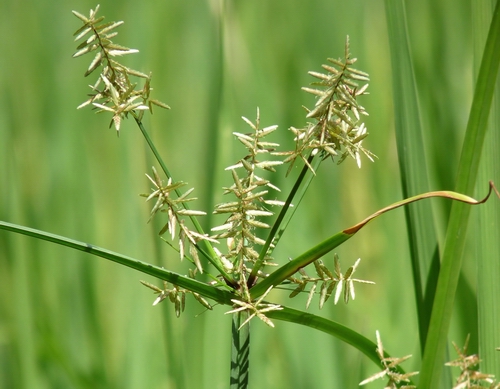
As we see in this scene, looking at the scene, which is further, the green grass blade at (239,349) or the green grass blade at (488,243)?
the green grass blade at (488,243)

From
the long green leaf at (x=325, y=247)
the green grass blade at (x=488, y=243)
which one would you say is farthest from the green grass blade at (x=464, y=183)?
the green grass blade at (x=488, y=243)

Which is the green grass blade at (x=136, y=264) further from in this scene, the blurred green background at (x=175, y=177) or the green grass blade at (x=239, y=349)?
the blurred green background at (x=175, y=177)

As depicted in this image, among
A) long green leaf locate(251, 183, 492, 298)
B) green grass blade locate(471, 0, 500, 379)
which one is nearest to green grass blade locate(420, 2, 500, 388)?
long green leaf locate(251, 183, 492, 298)

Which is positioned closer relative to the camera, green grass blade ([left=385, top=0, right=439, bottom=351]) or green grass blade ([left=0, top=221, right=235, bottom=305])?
green grass blade ([left=0, top=221, right=235, bottom=305])

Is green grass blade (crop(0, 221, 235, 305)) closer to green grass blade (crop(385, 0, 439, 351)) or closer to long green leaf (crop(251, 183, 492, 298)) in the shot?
long green leaf (crop(251, 183, 492, 298))

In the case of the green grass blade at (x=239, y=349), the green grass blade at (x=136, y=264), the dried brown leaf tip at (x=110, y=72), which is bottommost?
the green grass blade at (x=239, y=349)

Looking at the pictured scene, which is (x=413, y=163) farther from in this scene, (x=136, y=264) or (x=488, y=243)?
(x=136, y=264)
